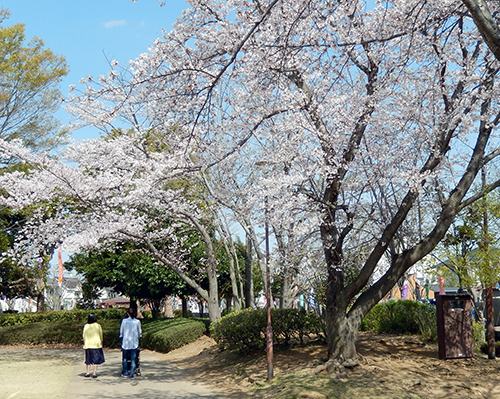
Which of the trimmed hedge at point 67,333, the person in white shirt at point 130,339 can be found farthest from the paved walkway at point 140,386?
the trimmed hedge at point 67,333

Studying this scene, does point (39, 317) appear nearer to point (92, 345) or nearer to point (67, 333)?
point (67, 333)

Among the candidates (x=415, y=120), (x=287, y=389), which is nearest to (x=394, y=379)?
(x=287, y=389)

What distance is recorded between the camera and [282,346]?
1305 centimetres

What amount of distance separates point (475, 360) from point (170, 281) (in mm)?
15060

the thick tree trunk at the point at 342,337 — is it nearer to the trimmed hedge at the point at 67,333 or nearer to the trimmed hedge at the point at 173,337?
the trimmed hedge at the point at 173,337

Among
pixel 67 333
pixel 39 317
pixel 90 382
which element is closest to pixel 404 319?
pixel 90 382

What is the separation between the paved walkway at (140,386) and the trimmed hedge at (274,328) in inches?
64.6

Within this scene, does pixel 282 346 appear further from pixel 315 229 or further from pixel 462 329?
pixel 462 329

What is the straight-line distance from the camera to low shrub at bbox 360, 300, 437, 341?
42.9ft

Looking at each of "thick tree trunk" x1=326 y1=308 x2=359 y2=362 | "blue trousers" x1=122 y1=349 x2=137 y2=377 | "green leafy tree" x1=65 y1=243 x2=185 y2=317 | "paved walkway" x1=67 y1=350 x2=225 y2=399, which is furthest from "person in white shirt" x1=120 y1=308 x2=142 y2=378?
"green leafy tree" x1=65 y1=243 x2=185 y2=317

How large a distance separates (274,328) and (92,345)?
13.8ft

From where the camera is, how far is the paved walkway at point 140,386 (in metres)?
9.75

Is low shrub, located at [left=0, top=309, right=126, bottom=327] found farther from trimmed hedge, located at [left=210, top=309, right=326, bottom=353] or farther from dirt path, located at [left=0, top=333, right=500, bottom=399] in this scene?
trimmed hedge, located at [left=210, top=309, right=326, bottom=353]

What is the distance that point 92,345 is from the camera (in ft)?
40.2
